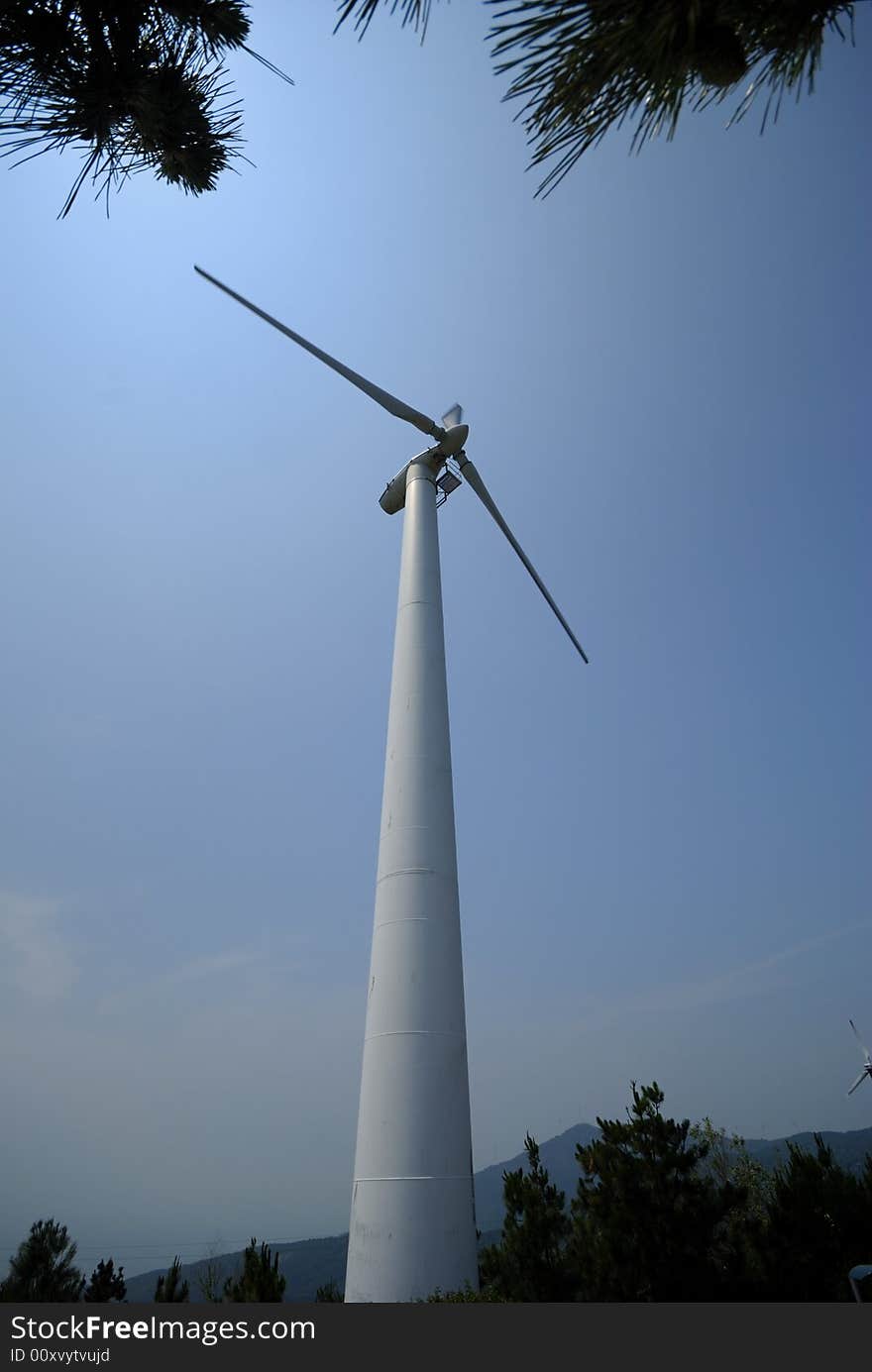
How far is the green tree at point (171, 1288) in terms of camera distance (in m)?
15.9

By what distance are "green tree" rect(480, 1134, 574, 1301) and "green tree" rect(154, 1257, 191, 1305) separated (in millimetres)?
7575

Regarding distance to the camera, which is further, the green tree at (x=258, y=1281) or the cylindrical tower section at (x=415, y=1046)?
the green tree at (x=258, y=1281)

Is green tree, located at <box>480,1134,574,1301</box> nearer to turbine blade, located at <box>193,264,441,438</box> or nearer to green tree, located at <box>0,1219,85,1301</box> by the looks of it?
green tree, located at <box>0,1219,85,1301</box>

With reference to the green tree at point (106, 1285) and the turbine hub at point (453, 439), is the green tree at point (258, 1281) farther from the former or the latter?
the turbine hub at point (453, 439)

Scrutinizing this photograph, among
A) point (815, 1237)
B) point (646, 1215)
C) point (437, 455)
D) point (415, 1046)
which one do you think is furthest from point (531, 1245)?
point (437, 455)

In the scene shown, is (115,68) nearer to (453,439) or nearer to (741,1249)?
(453,439)

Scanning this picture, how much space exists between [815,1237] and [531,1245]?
7610 mm

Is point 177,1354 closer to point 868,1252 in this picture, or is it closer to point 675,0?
point 675,0

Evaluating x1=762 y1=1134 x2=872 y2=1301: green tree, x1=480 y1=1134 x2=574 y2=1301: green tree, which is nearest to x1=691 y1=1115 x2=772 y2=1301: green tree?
x1=762 y1=1134 x2=872 y2=1301: green tree

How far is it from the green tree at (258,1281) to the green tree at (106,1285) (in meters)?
6.26

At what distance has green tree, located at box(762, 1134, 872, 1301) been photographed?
607 inches

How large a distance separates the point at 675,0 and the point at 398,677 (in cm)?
1018

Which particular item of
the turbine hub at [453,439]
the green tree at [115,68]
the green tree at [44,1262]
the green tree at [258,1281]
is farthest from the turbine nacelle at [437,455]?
the green tree at [44,1262]

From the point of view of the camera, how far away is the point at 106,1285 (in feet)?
55.5
